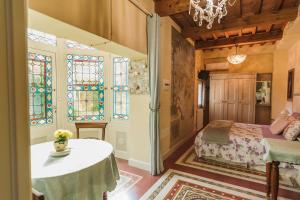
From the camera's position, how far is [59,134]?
186cm

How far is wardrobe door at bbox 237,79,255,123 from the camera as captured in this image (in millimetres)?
5934

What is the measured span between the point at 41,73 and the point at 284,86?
6.55 meters

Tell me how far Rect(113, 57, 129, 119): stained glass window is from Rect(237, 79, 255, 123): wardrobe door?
14.0 ft

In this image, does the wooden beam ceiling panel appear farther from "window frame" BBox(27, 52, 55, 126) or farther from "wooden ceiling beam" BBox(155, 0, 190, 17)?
"window frame" BBox(27, 52, 55, 126)

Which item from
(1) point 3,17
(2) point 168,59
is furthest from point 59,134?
(2) point 168,59

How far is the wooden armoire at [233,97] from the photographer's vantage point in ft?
19.5

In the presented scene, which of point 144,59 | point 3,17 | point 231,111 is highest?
point 144,59

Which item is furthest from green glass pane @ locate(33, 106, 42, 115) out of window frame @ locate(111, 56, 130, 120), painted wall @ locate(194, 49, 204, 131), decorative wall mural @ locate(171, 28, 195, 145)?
painted wall @ locate(194, 49, 204, 131)

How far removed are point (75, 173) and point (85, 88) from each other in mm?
2484

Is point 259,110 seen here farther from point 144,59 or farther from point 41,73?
point 41,73

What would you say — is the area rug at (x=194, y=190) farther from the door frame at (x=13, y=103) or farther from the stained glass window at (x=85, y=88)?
the door frame at (x=13, y=103)

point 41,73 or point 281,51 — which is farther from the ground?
point 281,51

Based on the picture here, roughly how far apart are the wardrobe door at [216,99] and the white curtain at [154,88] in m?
4.09

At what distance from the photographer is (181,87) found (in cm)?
462
